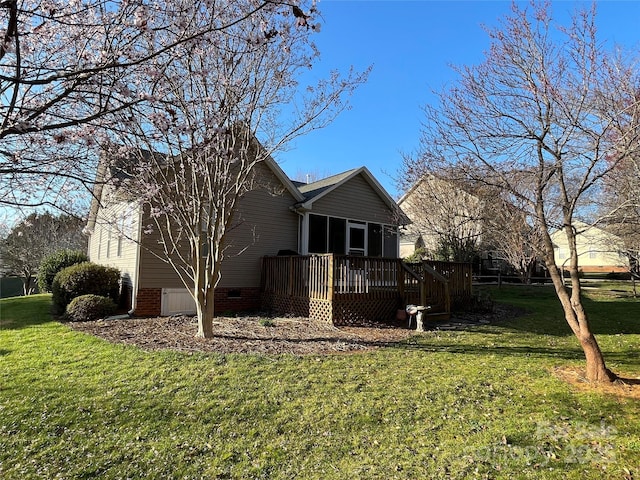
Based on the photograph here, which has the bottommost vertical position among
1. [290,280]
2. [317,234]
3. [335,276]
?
[290,280]

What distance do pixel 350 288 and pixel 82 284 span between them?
24.5 ft

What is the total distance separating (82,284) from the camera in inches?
424

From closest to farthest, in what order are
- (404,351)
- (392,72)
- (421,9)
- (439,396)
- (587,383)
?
(439,396), (587,383), (404,351), (421,9), (392,72)

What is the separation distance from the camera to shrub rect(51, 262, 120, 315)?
35.1 ft

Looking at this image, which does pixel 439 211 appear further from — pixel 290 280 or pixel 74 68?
pixel 74 68

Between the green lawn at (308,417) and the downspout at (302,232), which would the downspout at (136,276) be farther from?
the downspout at (302,232)

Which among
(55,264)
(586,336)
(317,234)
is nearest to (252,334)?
(586,336)

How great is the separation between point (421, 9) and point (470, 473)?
9.10 meters

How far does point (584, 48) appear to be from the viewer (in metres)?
5.32

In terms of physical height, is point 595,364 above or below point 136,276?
below

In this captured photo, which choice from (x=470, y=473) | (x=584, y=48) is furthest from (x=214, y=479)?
(x=584, y=48)

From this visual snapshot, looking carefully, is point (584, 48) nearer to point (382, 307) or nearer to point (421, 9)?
point (421, 9)

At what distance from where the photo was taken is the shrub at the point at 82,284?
10.7 m

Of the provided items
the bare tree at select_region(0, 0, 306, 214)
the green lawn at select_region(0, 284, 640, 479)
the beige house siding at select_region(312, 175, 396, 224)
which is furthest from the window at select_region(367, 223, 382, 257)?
the bare tree at select_region(0, 0, 306, 214)
